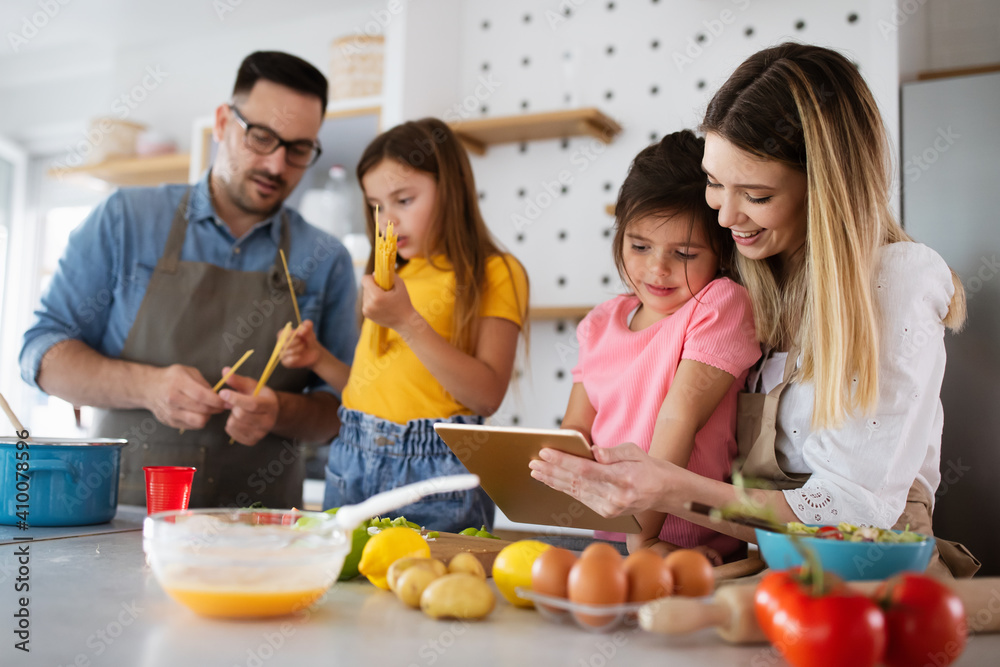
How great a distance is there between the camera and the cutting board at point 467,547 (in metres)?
1.00

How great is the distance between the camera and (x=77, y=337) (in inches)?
76.0

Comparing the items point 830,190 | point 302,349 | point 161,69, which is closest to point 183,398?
point 302,349

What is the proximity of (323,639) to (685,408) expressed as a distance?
0.73 metres

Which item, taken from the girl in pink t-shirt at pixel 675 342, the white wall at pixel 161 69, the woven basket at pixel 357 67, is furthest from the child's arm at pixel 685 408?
the white wall at pixel 161 69

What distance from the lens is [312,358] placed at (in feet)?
6.07

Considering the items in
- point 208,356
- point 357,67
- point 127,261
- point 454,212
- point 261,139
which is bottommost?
point 208,356

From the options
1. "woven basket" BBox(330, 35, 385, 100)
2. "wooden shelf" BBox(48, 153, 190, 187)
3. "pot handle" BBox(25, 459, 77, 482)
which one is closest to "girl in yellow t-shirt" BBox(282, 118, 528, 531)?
"pot handle" BBox(25, 459, 77, 482)

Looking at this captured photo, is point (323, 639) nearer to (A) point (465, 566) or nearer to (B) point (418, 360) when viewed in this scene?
(A) point (465, 566)

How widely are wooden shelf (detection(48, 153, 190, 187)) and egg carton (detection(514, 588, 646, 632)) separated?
10.0 ft

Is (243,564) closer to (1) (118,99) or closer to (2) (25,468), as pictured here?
(2) (25,468)

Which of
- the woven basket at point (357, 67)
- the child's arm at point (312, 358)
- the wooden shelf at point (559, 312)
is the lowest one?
the child's arm at point (312, 358)

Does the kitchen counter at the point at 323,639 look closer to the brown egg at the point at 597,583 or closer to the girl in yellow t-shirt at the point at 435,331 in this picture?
the brown egg at the point at 597,583

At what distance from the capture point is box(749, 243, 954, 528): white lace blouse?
107 centimetres

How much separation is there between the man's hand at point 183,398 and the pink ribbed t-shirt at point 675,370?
0.81 m
